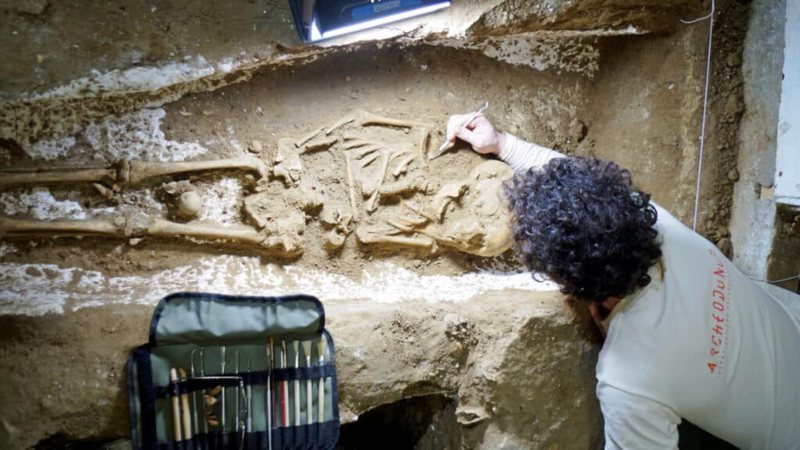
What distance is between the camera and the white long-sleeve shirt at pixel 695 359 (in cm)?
219

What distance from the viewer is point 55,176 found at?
2.57 m

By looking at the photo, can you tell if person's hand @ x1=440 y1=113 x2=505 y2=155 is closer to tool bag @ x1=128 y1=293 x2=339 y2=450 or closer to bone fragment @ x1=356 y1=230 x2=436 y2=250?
bone fragment @ x1=356 y1=230 x2=436 y2=250

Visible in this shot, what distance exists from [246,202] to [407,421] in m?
1.71

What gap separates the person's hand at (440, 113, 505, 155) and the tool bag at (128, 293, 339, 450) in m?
1.22

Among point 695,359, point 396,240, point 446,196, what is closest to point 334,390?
point 396,240

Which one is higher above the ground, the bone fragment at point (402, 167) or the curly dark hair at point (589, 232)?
the bone fragment at point (402, 167)

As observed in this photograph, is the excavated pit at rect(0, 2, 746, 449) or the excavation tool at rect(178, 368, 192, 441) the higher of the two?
the excavated pit at rect(0, 2, 746, 449)

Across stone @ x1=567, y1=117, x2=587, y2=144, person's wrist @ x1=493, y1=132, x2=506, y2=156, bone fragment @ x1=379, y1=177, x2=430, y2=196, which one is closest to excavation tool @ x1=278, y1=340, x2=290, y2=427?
bone fragment @ x1=379, y1=177, x2=430, y2=196

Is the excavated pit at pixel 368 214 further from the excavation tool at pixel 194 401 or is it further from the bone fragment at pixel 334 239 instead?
the excavation tool at pixel 194 401

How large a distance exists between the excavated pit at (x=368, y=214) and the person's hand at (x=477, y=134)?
98 mm

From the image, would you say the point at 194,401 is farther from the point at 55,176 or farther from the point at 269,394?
the point at 55,176

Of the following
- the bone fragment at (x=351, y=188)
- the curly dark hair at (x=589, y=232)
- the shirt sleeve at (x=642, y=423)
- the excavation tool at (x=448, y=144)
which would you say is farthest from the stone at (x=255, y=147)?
the shirt sleeve at (x=642, y=423)

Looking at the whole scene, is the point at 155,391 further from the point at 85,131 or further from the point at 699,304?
the point at 699,304

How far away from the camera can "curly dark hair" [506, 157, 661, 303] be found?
6.91ft
